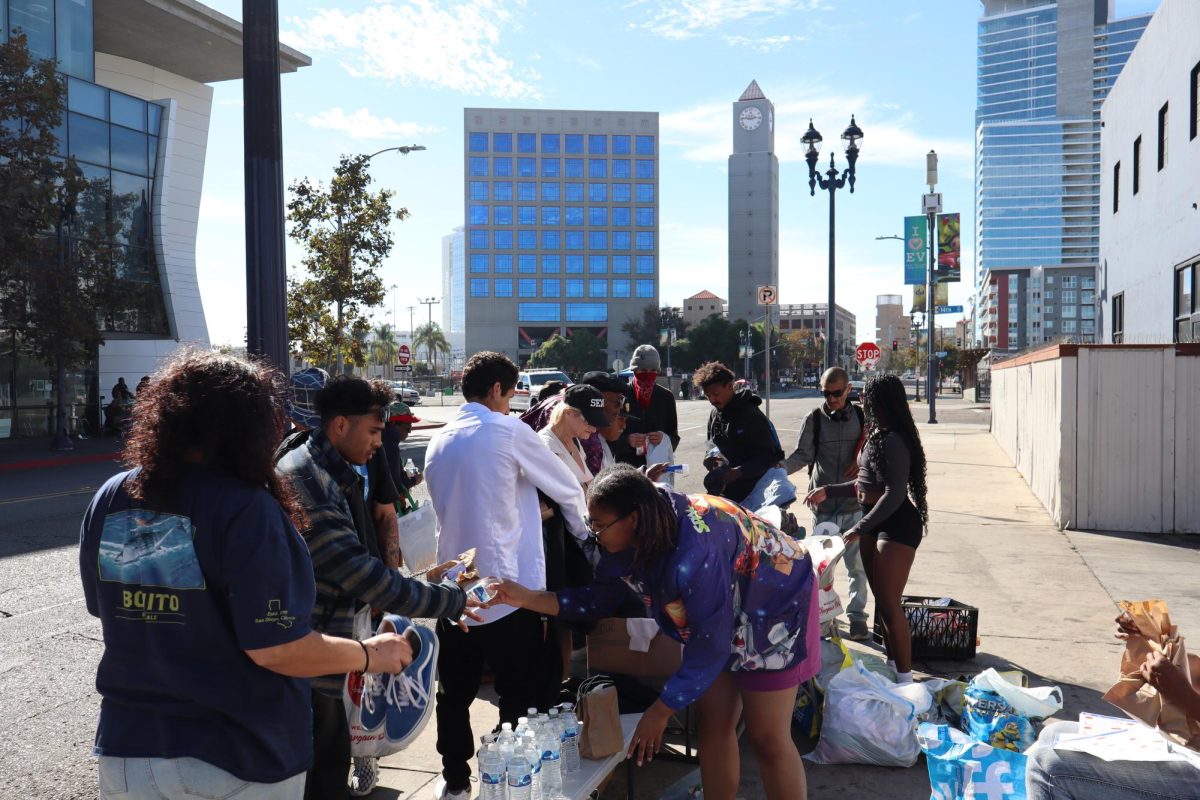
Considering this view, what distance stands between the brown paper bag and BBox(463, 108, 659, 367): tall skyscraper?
11589 cm

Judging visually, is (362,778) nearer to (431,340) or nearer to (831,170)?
(831,170)

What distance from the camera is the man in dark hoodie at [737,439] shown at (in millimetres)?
6141

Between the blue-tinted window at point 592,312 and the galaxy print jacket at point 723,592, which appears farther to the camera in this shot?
the blue-tinted window at point 592,312

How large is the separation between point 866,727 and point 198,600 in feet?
11.4

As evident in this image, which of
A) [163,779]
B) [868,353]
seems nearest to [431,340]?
[868,353]

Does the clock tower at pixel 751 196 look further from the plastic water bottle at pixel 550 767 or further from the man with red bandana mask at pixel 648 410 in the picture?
the plastic water bottle at pixel 550 767

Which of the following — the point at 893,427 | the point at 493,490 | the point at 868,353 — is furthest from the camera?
the point at 868,353

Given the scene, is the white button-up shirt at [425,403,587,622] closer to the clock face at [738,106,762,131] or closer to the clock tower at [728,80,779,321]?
the clock tower at [728,80,779,321]

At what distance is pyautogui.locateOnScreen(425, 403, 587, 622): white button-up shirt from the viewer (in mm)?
3736

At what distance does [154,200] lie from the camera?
30.8 m

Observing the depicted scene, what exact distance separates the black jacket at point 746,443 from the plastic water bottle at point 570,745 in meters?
3.01

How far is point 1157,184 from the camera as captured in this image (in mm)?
17500

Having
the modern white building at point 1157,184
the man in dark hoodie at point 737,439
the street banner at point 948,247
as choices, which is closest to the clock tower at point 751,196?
the street banner at point 948,247

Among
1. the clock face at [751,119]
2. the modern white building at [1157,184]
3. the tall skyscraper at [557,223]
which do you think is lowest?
the modern white building at [1157,184]
